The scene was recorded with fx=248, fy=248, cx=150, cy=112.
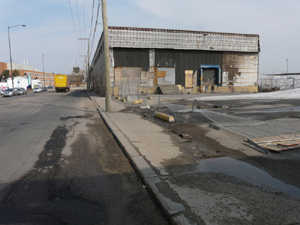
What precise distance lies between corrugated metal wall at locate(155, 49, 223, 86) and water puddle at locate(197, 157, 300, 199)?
29539 millimetres

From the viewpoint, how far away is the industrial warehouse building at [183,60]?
105ft

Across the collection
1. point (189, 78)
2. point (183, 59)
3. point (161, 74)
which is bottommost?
point (189, 78)

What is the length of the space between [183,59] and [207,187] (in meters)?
32.7

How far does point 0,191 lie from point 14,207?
74 cm

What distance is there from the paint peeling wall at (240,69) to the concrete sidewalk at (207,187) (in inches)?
1294

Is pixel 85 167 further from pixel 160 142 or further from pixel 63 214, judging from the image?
pixel 160 142


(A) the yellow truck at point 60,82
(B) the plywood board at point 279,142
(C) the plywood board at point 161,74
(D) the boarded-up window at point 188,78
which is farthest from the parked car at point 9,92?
(B) the plywood board at point 279,142

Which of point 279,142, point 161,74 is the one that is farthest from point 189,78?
point 279,142

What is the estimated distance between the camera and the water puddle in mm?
3996

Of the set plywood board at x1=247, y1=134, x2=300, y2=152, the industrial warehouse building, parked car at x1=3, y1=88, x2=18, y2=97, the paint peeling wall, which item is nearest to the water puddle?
plywood board at x1=247, y1=134, x2=300, y2=152

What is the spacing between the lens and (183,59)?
3528 centimetres

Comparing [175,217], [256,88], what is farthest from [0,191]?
[256,88]

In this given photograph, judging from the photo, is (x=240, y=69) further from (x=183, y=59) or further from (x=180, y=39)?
(x=180, y=39)

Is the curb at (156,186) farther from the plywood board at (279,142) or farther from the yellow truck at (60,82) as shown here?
the yellow truck at (60,82)
